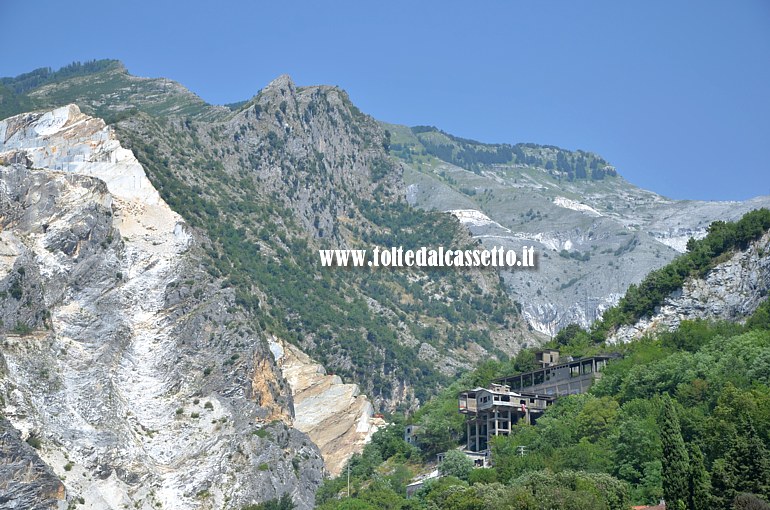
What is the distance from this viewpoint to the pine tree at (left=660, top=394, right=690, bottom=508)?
278ft

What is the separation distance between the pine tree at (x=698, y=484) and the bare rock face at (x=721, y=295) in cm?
5021

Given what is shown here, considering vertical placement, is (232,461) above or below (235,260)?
below

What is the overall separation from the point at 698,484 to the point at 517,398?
4550 cm

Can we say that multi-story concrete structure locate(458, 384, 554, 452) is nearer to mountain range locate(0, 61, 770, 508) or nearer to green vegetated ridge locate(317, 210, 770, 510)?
green vegetated ridge locate(317, 210, 770, 510)

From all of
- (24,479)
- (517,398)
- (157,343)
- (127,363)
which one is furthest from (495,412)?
(24,479)

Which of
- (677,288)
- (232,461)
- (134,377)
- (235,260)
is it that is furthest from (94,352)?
(677,288)

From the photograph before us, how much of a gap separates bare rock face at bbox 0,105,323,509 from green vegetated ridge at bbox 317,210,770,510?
1075 cm

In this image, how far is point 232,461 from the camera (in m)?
138

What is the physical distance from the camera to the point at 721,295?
13775cm

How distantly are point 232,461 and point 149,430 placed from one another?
8183 mm

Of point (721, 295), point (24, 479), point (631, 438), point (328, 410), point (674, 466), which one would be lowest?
point (24, 479)

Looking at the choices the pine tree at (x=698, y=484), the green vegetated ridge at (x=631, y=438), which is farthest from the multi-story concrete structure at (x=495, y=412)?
the pine tree at (x=698, y=484)

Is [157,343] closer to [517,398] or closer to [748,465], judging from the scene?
[517,398]

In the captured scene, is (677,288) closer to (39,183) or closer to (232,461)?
(232,461)
